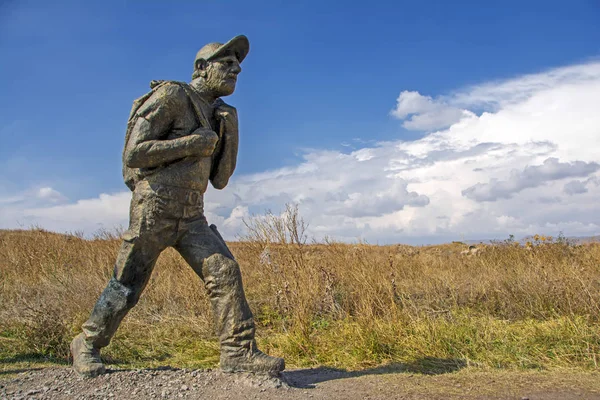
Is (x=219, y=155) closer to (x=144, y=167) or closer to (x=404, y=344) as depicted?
(x=144, y=167)

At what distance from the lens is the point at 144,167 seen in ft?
12.2

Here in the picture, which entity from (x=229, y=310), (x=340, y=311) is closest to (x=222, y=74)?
(x=229, y=310)

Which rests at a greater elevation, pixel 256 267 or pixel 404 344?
pixel 256 267

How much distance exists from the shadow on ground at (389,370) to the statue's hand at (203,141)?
2.09 m

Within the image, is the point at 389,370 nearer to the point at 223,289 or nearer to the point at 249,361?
the point at 249,361

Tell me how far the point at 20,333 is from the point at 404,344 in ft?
14.2

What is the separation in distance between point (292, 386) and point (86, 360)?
5.29ft

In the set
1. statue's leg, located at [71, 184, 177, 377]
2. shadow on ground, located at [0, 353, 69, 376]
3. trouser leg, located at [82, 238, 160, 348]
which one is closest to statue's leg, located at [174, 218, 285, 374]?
statue's leg, located at [71, 184, 177, 377]

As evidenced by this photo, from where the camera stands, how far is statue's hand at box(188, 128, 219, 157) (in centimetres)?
364

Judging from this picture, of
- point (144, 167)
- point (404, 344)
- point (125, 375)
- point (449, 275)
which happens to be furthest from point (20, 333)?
point (449, 275)

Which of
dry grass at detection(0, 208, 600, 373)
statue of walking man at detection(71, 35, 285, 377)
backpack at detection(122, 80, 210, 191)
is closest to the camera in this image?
statue of walking man at detection(71, 35, 285, 377)

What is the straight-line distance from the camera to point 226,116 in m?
4.01

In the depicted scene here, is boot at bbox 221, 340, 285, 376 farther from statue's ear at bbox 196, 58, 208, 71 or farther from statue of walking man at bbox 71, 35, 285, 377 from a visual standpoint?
statue's ear at bbox 196, 58, 208, 71

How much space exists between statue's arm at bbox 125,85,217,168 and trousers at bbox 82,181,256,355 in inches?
8.7
